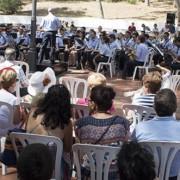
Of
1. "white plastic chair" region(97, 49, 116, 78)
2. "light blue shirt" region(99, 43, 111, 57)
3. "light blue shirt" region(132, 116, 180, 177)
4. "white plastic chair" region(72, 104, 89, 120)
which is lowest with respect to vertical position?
"white plastic chair" region(97, 49, 116, 78)

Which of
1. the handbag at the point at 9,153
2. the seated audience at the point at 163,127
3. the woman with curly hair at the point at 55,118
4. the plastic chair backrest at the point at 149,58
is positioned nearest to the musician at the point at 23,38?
the plastic chair backrest at the point at 149,58

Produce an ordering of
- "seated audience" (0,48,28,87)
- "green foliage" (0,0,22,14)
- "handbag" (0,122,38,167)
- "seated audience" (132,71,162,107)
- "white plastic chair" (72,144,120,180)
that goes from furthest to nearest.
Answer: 1. "green foliage" (0,0,22,14)
2. "seated audience" (0,48,28,87)
3. "seated audience" (132,71,162,107)
4. "handbag" (0,122,38,167)
5. "white plastic chair" (72,144,120,180)

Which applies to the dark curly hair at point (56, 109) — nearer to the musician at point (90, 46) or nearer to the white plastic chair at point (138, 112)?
the white plastic chair at point (138, 112)

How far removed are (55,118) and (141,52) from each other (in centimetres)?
956

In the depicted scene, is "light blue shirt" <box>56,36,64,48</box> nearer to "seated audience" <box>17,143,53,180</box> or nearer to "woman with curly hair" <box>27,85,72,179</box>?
"woman with curly hair" <box>27,85,72,179</box>

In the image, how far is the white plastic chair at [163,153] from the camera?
3.87 m

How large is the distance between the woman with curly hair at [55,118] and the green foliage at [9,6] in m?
30.6

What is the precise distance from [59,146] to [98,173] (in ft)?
1.28

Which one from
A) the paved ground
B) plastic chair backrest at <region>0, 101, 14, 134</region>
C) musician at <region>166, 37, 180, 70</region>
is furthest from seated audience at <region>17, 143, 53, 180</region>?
musician at <region>166, 37, 180, 70</region>

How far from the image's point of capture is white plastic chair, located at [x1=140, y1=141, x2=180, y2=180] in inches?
152

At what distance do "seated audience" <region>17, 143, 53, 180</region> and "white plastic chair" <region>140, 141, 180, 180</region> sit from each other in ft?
4.24

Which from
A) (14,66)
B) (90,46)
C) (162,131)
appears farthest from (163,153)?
(90,46)

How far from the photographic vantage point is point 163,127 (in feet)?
13.5

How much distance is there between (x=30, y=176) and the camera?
8.79ft
